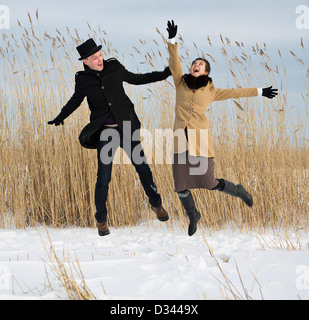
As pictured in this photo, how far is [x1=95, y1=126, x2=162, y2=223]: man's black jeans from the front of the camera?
127 inches

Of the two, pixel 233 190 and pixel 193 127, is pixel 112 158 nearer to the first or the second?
pixel 193 127

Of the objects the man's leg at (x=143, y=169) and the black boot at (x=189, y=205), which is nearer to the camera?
the black boot at (x=189, y=205)

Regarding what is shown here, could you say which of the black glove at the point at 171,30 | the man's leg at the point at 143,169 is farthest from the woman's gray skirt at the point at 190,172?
the black glove at the point at 171,30

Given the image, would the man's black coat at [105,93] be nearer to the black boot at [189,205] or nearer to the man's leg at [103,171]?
the man's leg at [103,171]

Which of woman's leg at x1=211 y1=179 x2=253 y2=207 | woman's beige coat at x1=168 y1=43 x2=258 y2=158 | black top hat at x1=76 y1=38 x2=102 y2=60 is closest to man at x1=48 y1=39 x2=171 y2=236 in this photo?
black top hat at x1=76 y1=38 x2=102 y2=60

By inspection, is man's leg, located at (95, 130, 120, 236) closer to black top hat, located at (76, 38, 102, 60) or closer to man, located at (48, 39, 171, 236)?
man, located at (48, 39, 171, 236)

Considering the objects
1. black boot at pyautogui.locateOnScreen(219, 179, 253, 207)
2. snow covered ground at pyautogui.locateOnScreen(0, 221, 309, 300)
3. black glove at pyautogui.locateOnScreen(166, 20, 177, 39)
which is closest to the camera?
snow covered ground at pyautogui.locateOnScreen(0, 221, 309, 300)

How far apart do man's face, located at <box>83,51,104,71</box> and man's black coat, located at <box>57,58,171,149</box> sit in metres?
0.03

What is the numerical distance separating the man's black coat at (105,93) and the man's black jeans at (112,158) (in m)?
0.08

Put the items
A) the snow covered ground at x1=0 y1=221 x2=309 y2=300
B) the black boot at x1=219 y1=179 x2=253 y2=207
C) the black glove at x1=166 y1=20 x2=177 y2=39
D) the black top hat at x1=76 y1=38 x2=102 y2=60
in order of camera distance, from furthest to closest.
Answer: the black boot at x1=219 y1=179 x2=253 y2=207, the black top hat at x1=76 y1=38 x2=102 y2=60, the black glove at x1=166 y1=20 x2=177 y2=39, the snow covered ground at x1=0 y1=221 x2=309 y2=300

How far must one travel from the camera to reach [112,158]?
3305 mm

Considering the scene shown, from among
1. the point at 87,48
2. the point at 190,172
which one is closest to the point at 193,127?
the point at 190,172

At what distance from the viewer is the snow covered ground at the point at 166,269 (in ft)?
6.88

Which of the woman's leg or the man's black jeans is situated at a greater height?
the man's black jeans
